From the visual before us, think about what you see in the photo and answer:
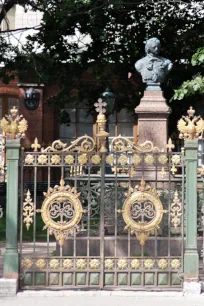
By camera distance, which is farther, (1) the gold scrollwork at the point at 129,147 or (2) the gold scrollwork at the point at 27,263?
(1) the gold scrollwork at the point at 129,147

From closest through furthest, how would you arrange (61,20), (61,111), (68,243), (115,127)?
(68,243) < (61,20) < (61,111) < (115,127)

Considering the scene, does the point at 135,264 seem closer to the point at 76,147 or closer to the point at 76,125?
the point at 76,147

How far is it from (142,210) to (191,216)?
61cm

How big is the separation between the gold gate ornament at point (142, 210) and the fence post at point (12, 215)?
4.40 feet

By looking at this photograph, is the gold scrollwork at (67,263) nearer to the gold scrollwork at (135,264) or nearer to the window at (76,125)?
the gold scrollwork at (135,264)

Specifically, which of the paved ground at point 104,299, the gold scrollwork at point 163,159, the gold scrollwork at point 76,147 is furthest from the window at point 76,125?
the paved ground at point 104,299

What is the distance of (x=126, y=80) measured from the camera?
24.0m

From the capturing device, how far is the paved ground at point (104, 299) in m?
9.71

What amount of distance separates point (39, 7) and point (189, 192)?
1254 cm

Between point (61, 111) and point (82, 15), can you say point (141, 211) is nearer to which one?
point (82, 15)

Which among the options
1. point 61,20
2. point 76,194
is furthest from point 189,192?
point 61,20

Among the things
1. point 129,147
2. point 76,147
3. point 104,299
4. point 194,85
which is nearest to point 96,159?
point 76,147

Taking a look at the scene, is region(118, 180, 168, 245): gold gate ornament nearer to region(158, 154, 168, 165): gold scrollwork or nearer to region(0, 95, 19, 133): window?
region(158, 154, 168, 165): gold scrollwork

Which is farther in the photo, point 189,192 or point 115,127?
point 115,127
